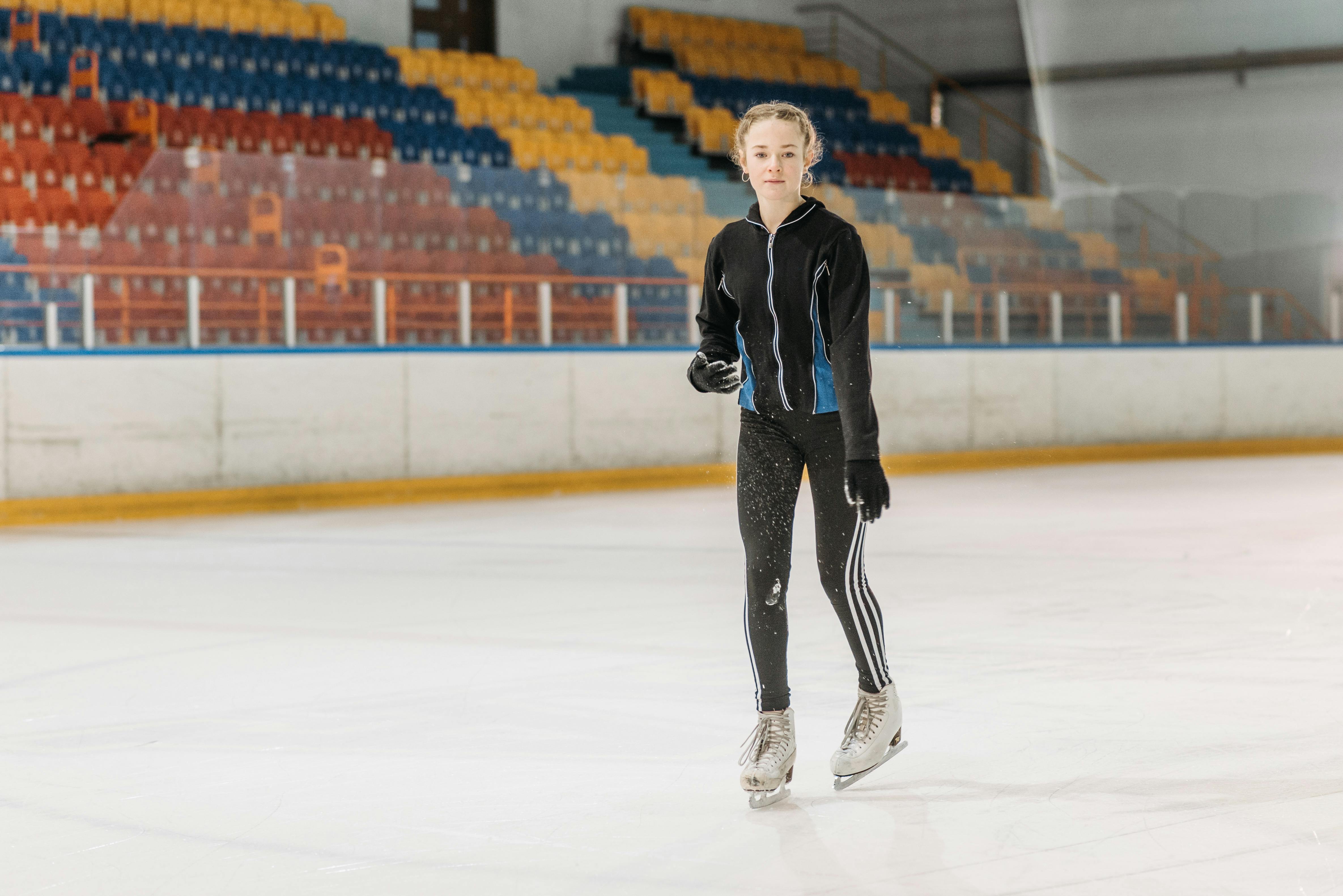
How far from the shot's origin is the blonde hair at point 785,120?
3100mm

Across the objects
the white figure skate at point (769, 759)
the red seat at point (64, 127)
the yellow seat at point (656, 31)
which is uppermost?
the yellow seat at point (656, 31)

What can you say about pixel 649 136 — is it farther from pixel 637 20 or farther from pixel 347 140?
pixel 347 140

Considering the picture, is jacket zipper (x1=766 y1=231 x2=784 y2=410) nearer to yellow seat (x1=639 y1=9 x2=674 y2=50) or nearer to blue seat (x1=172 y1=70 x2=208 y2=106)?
blue seat (x1=172 y1=70 x2=208 y2=106)

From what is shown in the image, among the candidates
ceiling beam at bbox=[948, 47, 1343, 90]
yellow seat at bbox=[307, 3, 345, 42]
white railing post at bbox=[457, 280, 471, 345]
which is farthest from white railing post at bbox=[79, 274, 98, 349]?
ceiling beam at bbox=[948, 47, 1343, 90]

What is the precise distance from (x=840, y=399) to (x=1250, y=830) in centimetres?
109

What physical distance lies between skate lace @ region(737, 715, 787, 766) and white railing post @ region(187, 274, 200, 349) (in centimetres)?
727

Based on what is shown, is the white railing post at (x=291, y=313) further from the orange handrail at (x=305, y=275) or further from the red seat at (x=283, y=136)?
the red seat at (x=283, y=136)

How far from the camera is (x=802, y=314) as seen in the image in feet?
10.0

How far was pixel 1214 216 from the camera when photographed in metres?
14.9

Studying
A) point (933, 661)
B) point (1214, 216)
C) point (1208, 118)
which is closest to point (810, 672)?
point (933, 661)

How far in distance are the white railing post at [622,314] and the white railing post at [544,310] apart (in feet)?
1.68

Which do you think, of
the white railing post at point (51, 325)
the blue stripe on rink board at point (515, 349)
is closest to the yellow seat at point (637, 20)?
the blue stripe on rink board at point (515, 349)

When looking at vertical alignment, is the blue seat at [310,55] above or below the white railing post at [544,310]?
above

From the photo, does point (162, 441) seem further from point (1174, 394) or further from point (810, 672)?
point (1174, 394)
